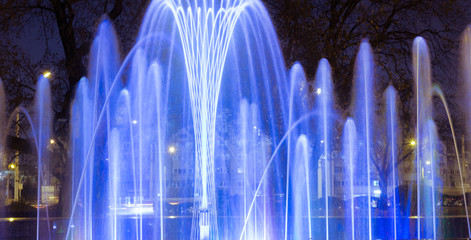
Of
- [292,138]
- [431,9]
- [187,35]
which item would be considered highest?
[431,9]

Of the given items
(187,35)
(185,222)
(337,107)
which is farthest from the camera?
(337,107)

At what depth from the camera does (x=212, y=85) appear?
15.2 meters

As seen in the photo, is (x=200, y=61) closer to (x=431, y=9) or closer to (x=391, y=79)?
(x=391, y=79)

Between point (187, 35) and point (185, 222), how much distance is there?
537 centimetres

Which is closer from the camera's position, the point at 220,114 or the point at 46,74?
the point at 46,74

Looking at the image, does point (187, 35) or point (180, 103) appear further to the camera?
point (180, 103)

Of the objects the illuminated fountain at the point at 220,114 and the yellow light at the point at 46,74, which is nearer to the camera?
the illuminated fountain at the point at 220,114

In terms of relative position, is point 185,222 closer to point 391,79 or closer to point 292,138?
point 292,138

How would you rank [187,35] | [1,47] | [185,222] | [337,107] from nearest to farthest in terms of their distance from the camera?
[185,222] < [187,35] < [1,47] < [337,107]

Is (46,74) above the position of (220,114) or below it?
above

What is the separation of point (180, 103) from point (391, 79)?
25.7 ft

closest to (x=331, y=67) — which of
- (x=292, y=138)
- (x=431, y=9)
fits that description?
(x=292, y=138)

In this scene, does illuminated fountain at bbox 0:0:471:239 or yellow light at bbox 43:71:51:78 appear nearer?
illuminated fountain at bbox 0:0:471:239

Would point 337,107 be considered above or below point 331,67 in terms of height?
below
